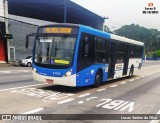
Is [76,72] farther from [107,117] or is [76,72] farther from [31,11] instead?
[31,11]

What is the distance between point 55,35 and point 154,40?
471 feet

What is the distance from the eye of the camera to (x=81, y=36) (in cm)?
1152

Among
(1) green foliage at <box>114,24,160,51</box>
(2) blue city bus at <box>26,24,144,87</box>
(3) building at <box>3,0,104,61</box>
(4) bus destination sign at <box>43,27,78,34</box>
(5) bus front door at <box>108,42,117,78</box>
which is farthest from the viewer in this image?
(1) green foliage at <box>114,24,160,51</box>

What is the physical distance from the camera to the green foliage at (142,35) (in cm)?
14550

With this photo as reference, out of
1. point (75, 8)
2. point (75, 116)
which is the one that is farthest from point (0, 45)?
point (75, 116)

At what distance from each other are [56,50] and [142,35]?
139251 millimetres

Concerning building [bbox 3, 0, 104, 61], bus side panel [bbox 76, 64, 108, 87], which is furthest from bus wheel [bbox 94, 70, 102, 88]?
building [bbox 3, 0, 104, 61]

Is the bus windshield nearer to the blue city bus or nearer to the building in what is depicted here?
the blue city bus

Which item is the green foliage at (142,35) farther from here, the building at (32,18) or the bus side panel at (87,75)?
the bus side panel at (87,75)

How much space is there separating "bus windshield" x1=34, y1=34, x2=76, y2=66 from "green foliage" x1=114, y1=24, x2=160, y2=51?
5406 inches

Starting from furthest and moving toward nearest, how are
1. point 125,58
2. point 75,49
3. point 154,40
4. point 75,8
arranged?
point 154,40 < point 75,8 < point 125,58 < point 75,49

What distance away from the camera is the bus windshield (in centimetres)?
1129

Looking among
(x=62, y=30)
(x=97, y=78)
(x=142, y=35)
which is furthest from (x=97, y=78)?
(x=142, y=35)

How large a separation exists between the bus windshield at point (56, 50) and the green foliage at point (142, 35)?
450 ft
